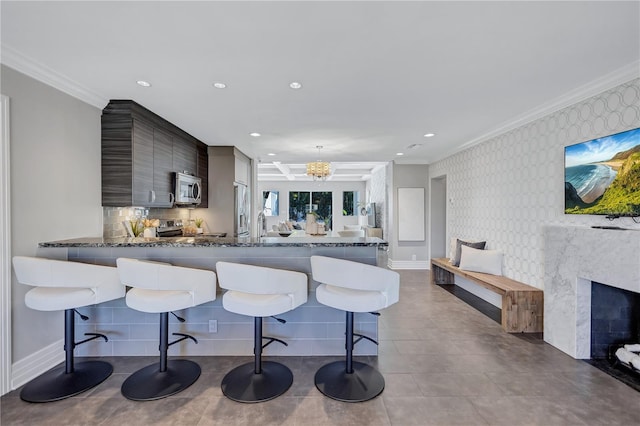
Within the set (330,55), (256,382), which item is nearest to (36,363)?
(256,382)

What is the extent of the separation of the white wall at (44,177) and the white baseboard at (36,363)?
0.05 metres

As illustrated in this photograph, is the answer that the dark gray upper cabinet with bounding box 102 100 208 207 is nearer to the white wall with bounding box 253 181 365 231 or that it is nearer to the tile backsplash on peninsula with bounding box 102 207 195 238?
the tile backsplash on peninsula with bounding box 102 207 195 238

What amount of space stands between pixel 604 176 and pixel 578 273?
2.89 feet

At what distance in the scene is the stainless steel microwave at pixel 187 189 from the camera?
4.14 meters

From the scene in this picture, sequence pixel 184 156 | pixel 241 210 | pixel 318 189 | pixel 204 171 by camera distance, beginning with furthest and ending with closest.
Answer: pixel 318 189
pixel 241 210
pixel 204 171
pixel 184 156

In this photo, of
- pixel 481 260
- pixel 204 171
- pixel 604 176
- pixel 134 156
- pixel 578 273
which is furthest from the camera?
pixel 204 171

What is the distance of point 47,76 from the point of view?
242 centimetres

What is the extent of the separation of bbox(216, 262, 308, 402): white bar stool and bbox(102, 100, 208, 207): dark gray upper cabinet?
70.5 inches

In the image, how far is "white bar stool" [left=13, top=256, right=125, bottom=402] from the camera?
6.97 feet

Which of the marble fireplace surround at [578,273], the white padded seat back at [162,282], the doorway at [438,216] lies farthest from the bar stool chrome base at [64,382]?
the doorway at [438,216]

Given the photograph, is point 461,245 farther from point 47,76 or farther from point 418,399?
point 47,76

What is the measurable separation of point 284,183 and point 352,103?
8.90m

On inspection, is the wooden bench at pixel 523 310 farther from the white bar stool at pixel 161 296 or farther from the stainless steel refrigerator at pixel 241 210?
the stainless steel refrigerator at pixel 241 210

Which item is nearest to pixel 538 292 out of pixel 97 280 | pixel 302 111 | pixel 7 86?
pixel 302 111
